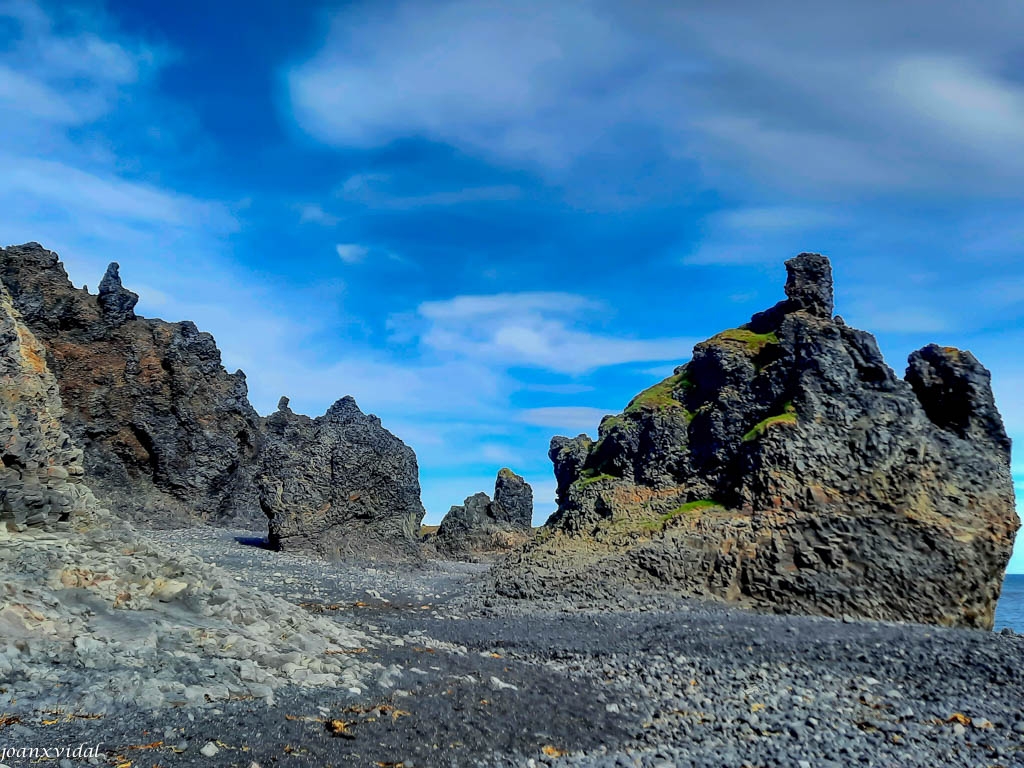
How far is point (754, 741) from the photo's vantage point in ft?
37.4

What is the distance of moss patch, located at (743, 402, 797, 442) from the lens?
32.1 m

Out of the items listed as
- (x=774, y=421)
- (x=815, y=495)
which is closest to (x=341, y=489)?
(x=774, y=421)

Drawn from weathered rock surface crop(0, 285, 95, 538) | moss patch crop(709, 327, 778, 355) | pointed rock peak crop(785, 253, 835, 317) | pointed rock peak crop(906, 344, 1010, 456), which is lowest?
weathered rock surface crop(0, 285, 95, 538)

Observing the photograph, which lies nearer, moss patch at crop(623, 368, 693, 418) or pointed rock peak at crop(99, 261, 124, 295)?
moss patch at crop(623, 368, 693, 418)

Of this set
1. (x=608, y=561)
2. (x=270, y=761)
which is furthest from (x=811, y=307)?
(x=270, y=761)

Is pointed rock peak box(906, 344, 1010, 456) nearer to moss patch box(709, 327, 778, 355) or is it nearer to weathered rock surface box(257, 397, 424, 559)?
moss patch box(709, 327, 778, 355)

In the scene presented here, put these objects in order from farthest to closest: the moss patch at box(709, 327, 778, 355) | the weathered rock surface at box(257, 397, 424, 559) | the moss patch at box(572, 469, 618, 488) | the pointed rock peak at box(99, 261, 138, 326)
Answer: the pointed rock peak at box(99, 261, 138, 326) < the weathered rock surface at box(257, 397, 424, 559) < the moss patch at box(572, 469, 618, 488) < the moss patch at box(709, 327, 778, 355)

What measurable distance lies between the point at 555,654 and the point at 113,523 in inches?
468

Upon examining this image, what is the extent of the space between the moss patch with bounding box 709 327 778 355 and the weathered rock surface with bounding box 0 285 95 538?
31923 millimetres

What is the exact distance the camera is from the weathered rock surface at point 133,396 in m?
49.2

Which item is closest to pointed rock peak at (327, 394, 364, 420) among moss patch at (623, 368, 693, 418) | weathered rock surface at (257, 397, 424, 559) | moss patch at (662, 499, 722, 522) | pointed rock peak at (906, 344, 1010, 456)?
weathered rock surface at (257, 397, 424, 559)

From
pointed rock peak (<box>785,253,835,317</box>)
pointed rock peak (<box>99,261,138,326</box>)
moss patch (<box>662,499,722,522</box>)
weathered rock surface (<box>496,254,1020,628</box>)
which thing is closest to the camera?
weathered rock surface (<box>496,254,1020,628</box>)

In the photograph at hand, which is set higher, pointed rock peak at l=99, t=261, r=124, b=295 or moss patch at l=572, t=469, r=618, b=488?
pointed rock peak at l=99, t=261, r=124, b=295

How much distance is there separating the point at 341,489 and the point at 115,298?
1021 inches
